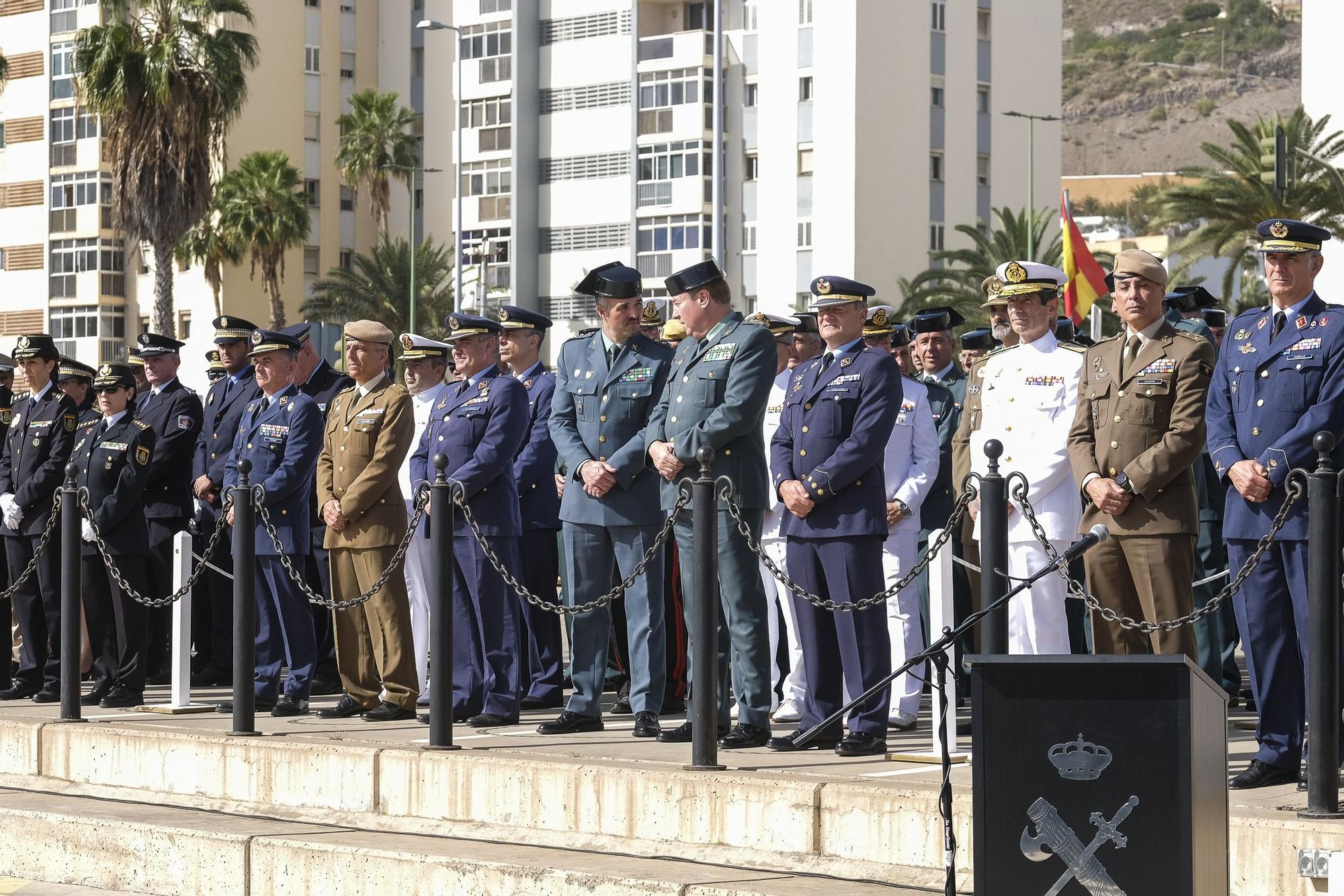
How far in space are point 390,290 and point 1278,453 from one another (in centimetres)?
5617

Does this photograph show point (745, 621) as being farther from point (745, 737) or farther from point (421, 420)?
point (421, 420)

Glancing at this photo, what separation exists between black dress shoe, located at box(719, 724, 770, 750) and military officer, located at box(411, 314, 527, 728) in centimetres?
152

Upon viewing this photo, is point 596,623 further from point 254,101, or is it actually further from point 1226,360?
point 254,101

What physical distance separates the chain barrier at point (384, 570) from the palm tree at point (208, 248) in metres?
52.1

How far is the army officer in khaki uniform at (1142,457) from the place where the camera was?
781 centimetres

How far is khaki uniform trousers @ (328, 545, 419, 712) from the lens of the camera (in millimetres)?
10133

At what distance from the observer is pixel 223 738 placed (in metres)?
9.23

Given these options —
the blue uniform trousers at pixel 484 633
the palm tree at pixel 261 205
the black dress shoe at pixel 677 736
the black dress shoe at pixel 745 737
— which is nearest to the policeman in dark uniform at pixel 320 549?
the blue uniform trousers at pixel 484 633

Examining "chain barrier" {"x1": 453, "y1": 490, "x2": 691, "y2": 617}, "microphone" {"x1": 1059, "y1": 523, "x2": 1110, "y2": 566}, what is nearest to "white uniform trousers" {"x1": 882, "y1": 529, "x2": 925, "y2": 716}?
"chain barrier" {"x1": 453, "y1": 490, "x2": 691, "y2": 617}

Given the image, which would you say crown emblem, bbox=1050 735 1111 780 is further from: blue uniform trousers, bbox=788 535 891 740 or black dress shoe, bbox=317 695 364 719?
black dress shoe, bbox=317 695 364 719

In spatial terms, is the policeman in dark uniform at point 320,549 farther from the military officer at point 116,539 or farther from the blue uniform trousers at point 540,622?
the blue uniform trousers at point 540,622

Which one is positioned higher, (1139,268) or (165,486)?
(1139,268)

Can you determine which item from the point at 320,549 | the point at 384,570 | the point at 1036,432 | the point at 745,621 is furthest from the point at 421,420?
the point at 1036,432

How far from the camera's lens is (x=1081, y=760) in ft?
Answer: 16.1
